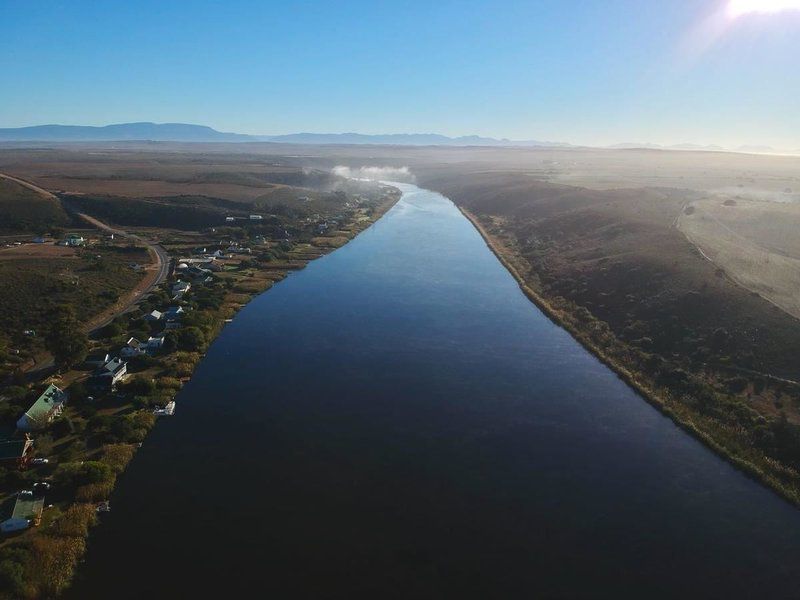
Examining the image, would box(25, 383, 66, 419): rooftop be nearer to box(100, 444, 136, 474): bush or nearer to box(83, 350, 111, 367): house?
box(83, 350, 111, 367): house

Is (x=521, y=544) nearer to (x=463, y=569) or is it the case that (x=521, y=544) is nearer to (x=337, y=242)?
(x=463, y=569)

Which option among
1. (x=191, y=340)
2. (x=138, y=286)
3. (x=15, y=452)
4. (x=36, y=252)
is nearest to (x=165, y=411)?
(x=15, y=452)

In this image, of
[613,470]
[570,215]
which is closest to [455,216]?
[570,215]

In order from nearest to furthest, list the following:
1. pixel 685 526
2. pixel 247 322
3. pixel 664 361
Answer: pixel 685 526
pixel 664 361
pixel 247 322

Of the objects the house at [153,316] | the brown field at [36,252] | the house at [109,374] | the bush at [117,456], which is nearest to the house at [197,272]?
the house at [153,316]

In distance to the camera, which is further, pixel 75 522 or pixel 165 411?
pixel 165 411

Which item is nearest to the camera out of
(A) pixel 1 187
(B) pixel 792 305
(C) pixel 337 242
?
(B) pixel 792 305

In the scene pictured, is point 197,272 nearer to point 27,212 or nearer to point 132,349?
point 132,349

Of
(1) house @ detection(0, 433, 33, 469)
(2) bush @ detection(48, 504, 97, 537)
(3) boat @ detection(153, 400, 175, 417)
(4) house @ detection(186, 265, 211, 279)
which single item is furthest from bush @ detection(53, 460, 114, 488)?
(4) house @ detection(186, 265, 211, 279)
